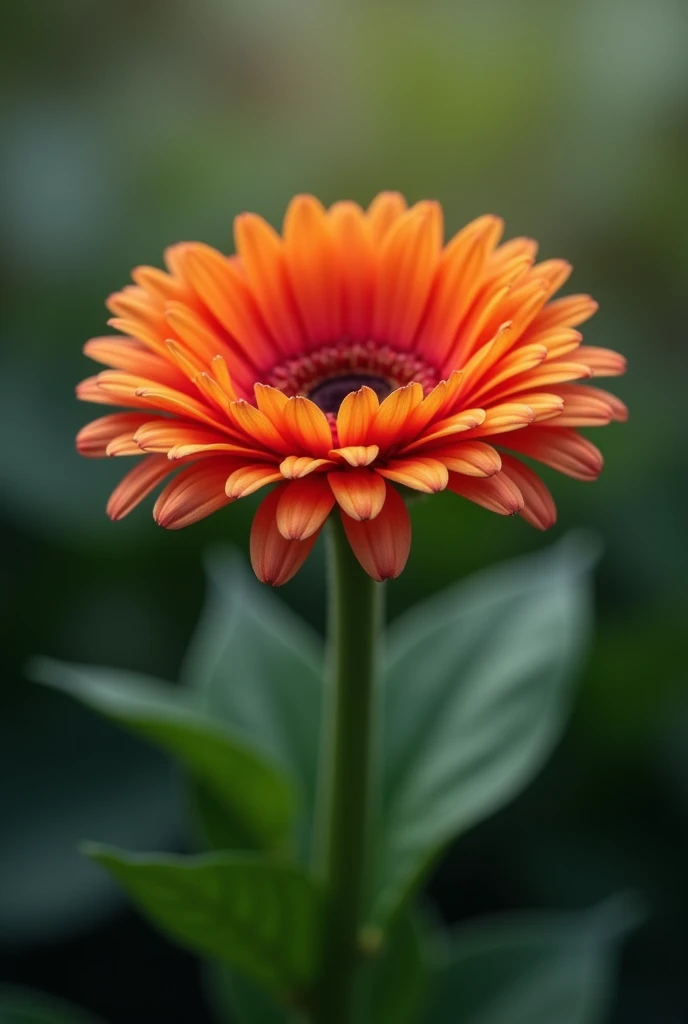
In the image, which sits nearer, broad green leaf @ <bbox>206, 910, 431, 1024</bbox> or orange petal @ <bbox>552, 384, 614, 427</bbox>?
orange petal @ <bbox>552, 384, 614, 427</bbox>

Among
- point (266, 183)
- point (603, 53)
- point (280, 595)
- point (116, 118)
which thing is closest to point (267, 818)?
point (280, 595)

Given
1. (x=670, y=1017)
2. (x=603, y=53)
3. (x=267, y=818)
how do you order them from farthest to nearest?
1. (x=603, y=53)
2. (x=670, y=1017)
3. (x=267, y=818)

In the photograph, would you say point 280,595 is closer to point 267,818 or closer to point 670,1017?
point 267,818

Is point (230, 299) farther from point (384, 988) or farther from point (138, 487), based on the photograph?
point (384, 988)

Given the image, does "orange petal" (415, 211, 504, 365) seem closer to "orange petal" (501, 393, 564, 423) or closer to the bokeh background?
"orange petal" (501, 393, 564, 423)

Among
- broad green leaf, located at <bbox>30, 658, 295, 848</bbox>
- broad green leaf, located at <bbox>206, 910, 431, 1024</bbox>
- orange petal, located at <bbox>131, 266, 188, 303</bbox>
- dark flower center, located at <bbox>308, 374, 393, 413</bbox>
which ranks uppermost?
orange petal, located at <bbox>131, 266, 188, 303</bbox>

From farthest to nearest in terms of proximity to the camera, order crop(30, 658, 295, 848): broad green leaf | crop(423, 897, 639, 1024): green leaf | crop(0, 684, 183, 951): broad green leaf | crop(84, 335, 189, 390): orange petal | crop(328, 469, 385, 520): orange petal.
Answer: crop(0, 684, 183, 951): broad green leaf < crop(423, 897, 639, 1024): green leaf < crop(30, 658, 295, 848): broad green leaf < crop(84, 335, 189, 390): orange petal < crop(328, 469, 385, 520): orange petal

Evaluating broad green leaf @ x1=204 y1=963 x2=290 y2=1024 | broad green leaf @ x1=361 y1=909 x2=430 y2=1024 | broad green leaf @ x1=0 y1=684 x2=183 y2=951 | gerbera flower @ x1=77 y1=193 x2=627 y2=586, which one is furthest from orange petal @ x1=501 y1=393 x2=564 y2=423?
broad green leaf @ x1=0 y1=684 x2=183 y2=951

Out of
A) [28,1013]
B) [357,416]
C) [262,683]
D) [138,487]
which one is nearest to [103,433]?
[138,487]
